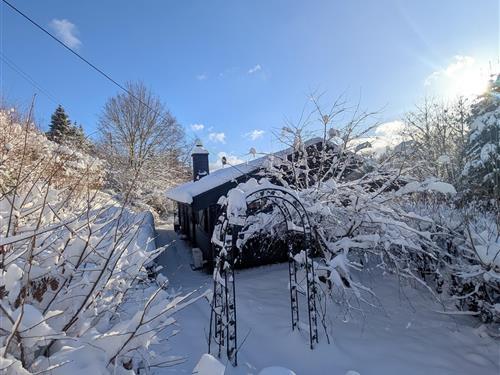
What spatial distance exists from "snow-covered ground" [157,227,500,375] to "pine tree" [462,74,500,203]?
6.94 metres

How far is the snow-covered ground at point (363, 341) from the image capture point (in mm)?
4125

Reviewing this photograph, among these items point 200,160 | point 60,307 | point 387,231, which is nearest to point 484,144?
point 387,231

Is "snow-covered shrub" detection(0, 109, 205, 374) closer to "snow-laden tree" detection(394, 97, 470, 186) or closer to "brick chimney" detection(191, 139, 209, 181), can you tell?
"brick chimney" detection(191, 139, 209, 181)

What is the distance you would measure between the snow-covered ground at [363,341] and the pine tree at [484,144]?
694 cm

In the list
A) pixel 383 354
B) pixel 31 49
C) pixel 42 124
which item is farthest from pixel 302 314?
pixel 42 124

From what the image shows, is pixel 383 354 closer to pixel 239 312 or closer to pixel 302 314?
pixel 302 314

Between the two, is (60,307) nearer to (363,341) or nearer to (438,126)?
(363,341)

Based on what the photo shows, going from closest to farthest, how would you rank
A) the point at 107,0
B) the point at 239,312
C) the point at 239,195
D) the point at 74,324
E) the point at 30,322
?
the point at 30,322 < the point at 74,324 < the point at 239,195 < the point at 239,312 < the point at 107,0

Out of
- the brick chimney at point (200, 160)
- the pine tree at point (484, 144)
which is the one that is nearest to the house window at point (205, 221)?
the brick chimney at point (200, 160)

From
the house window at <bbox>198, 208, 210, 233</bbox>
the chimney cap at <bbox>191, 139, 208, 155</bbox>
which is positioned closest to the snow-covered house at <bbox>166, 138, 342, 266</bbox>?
the house window at <bbox>198, 208, 210, 233</bbox>

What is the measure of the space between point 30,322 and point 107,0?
750 centimetres

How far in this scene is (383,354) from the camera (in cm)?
443

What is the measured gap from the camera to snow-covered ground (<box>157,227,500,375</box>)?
13.5 feet

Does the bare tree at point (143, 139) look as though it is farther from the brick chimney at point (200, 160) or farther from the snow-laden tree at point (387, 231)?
the snow-laden tree at point (387, 231)
